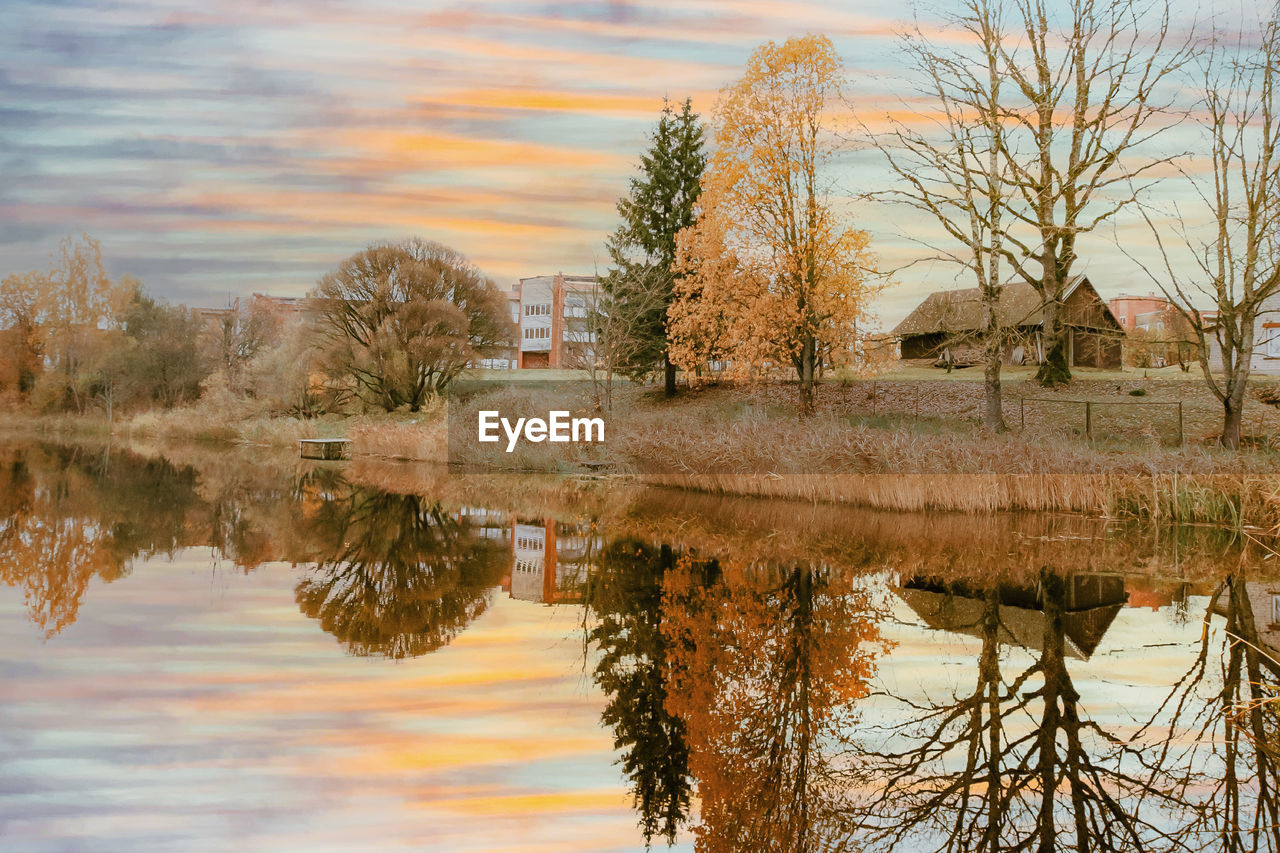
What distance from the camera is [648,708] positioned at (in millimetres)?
6723

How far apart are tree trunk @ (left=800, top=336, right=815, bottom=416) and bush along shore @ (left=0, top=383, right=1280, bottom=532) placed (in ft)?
2.49

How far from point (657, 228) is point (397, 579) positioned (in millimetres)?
26878

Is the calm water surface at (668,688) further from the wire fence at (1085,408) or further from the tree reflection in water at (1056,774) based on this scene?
the wire fence at (1085,408)

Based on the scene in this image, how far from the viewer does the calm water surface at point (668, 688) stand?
Answer: 205 inches

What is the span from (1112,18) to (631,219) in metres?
18.2

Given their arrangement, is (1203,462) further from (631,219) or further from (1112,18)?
(631,219)

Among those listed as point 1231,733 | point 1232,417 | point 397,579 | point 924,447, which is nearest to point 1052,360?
Answer: point 1232,417

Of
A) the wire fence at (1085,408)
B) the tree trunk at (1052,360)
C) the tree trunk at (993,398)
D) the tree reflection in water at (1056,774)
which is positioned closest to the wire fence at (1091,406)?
the wire fence at (1085,408)

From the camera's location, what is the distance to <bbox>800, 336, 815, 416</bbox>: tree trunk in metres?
28.0

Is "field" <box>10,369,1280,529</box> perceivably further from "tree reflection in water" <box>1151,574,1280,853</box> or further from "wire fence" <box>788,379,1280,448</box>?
"tree reflection in water" <box>1151,574,1280,853</box>

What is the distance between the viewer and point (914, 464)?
17469 millimetres

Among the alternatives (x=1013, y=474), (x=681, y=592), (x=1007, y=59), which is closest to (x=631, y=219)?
(x=1007, y=59)

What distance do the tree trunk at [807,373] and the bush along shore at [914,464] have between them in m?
0.76

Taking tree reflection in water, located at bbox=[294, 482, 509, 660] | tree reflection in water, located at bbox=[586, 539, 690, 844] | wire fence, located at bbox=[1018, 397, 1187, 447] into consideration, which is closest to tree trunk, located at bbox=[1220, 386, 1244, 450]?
wire fence, located at bbox=[1018, 397, 1187, 447]
